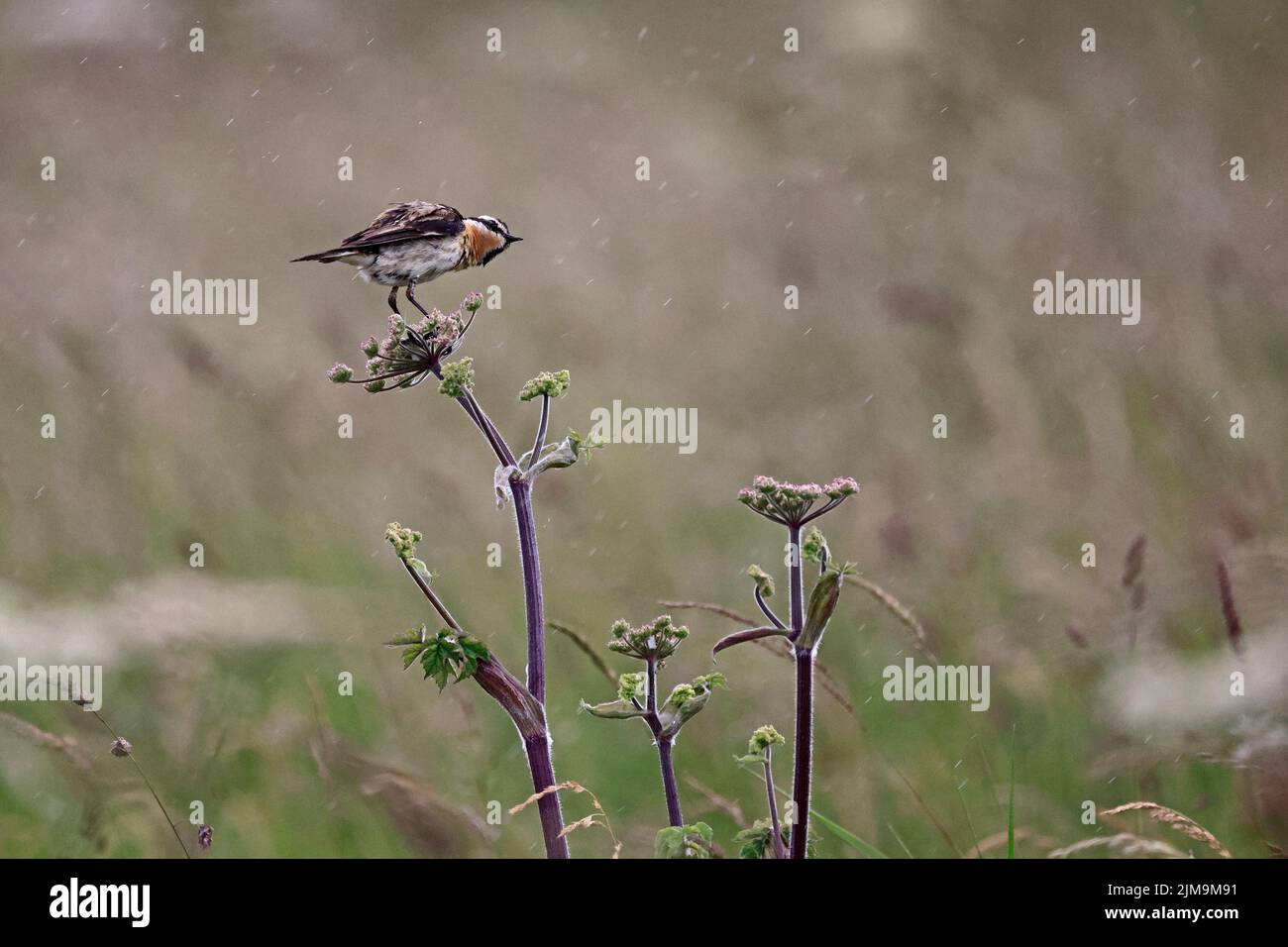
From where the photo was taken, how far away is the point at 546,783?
2861 millimetres

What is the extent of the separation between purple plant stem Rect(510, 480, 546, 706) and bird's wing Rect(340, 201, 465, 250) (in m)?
1.15

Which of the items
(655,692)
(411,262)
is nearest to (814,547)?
(655,692)

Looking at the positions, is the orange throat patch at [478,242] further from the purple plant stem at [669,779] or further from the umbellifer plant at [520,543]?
the purple plant stem at [669,779]

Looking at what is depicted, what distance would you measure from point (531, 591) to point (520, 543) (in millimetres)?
136

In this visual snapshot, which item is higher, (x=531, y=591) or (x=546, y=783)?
(x=531, y=591)

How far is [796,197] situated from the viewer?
5000 mm

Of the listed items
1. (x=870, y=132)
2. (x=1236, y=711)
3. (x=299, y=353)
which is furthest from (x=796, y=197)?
(x=1236, y=711)

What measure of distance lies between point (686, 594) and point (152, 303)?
8.35ft

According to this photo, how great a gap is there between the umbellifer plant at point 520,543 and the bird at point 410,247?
69 cm

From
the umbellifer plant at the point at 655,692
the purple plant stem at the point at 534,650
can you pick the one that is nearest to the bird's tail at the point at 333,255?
the purple plant stem at the point at 534,650

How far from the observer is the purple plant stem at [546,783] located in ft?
9.35

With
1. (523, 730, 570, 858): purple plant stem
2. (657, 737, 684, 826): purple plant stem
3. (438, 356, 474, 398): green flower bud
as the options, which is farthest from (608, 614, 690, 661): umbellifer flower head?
(438, 356, 474, 398): green flower bud

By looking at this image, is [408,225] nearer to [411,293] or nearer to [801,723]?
[411,293]

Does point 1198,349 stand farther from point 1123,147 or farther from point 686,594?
point 686,594
